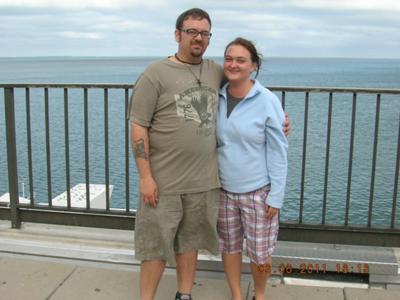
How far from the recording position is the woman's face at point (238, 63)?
2.87 metres

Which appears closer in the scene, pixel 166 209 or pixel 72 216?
pixel 166 209

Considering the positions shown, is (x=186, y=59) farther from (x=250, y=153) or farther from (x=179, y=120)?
(x=250, y=153)

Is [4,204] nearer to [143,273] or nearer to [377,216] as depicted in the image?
[143,273]

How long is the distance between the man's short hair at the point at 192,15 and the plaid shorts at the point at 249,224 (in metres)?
1.01

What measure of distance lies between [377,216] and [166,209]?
30.6 ft

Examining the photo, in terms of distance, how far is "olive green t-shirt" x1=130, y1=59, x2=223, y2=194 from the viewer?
281 centimetres

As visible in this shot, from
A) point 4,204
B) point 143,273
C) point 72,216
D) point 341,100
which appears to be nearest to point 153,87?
point 143,273

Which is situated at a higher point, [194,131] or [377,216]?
[194,131]

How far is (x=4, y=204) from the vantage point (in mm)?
4617

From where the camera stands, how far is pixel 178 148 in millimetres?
2887

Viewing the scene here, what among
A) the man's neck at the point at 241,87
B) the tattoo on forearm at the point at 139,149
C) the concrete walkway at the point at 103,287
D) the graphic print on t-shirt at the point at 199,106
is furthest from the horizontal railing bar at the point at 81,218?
the man's neck at the point at 241,87

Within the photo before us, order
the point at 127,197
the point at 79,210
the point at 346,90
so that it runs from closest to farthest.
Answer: the point at 346,90 < the point at 127,197 < the point at 79,210

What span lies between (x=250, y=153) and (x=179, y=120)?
449 mm
